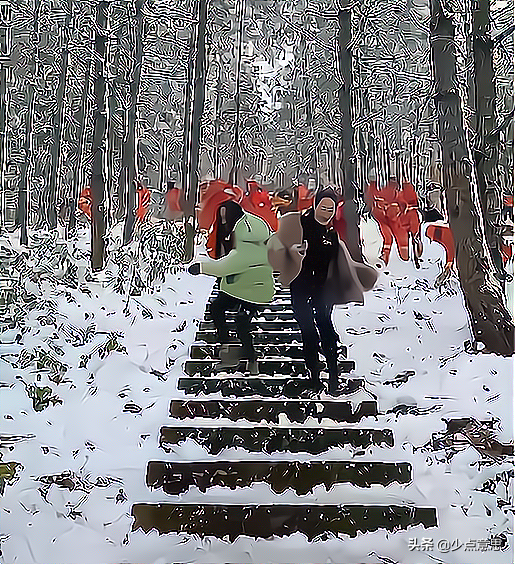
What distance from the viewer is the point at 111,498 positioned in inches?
50.5

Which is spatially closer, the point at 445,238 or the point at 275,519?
the point at 275,519

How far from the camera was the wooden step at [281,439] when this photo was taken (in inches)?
51.9

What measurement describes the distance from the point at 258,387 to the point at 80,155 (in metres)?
0.64

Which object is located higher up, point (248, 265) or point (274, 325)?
point (248, 265)

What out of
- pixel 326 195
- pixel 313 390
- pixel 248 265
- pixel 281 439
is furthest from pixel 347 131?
pixel 281 439

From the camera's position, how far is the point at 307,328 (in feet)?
4.45

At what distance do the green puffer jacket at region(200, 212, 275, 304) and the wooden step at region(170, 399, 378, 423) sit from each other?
224mm

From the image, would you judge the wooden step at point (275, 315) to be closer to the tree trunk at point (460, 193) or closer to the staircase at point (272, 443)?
the staircase at point (272, 443)

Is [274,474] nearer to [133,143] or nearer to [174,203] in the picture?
[174,203]

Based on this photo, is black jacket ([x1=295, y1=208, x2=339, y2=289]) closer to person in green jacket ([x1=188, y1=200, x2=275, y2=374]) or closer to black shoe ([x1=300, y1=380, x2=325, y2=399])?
person in green jacket ([x1=188, y1=200, x2=275, y2=374])


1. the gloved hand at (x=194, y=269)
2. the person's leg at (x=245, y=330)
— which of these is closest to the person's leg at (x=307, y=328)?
the person's leg at (x=245, y=330)

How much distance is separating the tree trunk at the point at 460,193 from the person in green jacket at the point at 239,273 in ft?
1.38

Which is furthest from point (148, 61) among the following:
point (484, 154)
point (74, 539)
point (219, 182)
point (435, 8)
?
point (74, 539)

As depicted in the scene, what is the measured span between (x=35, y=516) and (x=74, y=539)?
10cm
